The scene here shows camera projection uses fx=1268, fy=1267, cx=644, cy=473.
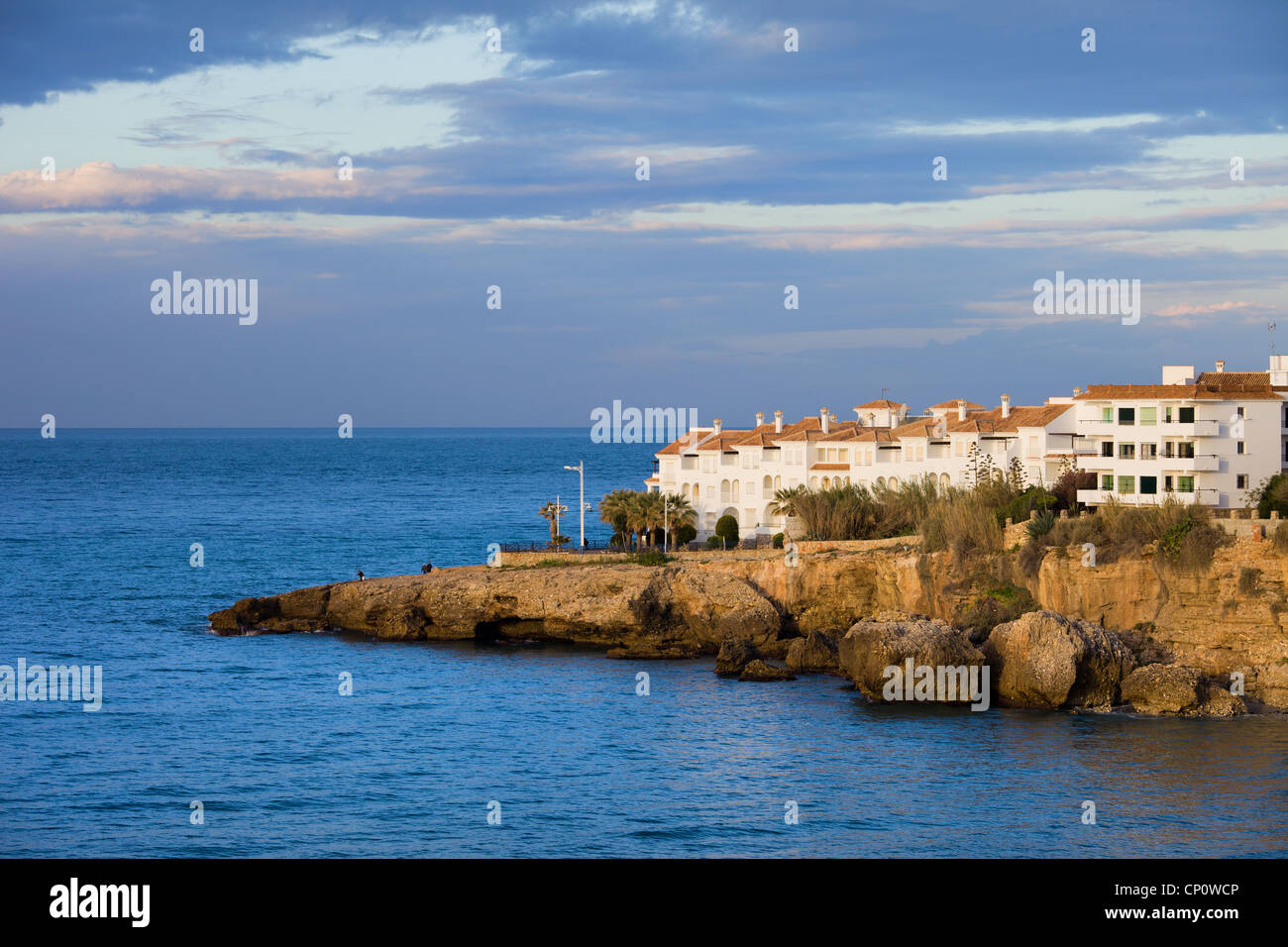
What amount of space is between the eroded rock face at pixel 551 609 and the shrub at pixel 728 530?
37.3ft

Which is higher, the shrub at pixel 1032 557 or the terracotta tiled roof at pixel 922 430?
the terracotta tiled roof at pixel 922 430

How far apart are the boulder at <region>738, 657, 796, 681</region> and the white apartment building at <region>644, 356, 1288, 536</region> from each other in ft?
54.5

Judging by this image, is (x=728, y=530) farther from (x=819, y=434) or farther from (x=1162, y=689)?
(x=1162, y=689)

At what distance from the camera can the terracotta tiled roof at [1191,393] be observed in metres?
54.8

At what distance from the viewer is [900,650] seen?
45750mm

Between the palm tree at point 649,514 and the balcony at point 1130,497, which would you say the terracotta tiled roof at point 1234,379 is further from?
the palm tree at point 649,514

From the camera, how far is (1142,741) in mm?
39531

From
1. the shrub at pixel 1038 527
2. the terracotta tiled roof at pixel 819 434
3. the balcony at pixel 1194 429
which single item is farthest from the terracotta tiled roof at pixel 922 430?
the shrub at pixel 1038 527

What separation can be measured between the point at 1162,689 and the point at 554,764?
20764 mm

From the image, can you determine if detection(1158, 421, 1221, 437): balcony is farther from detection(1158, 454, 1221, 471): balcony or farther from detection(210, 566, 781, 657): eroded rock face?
detection(210, 566, 781, 657): eroded rock face

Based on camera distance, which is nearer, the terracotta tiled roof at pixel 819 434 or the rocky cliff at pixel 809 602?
the rocky cliff at pixel 809 602
